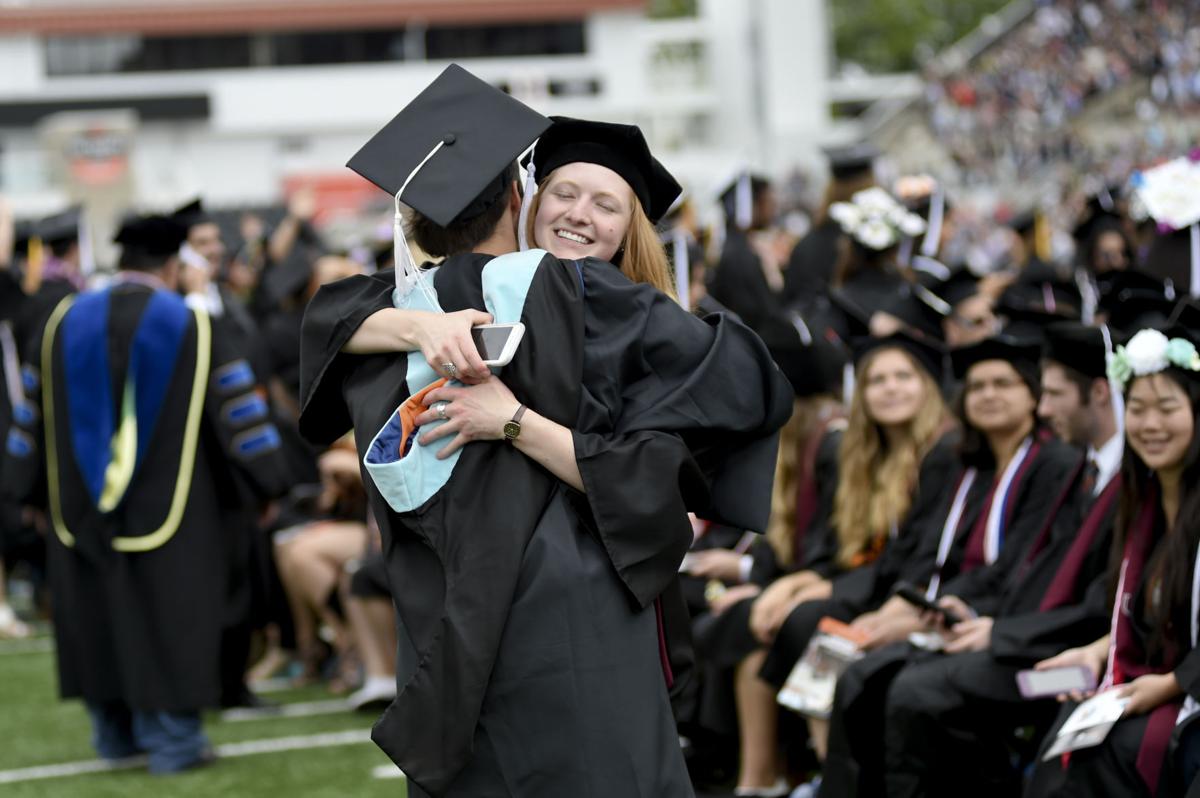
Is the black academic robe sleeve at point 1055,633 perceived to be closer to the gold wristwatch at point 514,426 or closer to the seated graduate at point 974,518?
the seated graduate at point 974,518

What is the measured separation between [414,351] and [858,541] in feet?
10.0

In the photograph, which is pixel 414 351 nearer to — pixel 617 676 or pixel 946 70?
pixel 617 676

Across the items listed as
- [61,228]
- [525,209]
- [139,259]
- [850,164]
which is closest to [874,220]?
[850,164]

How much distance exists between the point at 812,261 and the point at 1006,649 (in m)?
5.17

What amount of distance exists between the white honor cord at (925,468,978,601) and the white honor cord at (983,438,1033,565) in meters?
0.13

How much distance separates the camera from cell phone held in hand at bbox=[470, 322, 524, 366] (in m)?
3.21

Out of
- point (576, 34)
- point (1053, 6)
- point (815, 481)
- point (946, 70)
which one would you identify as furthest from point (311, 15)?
point (815, 481)

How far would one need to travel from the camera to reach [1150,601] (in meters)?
4.56

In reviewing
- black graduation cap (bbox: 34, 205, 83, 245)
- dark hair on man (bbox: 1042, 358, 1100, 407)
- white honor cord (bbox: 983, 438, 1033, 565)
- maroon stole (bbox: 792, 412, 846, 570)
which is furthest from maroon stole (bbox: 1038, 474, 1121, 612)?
black graduation cap (bbox: 34, 205, 83, 245)

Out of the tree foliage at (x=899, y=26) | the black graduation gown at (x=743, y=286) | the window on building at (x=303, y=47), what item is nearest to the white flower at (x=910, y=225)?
the black graduation gown at (x=743, y=286)

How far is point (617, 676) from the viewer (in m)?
3.31

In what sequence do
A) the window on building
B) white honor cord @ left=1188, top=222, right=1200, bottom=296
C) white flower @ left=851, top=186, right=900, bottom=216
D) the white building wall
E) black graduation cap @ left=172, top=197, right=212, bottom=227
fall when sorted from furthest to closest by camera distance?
1. the window on building
2. the white building wall
3. white flower @ left=851, top=186, right=900, bottom=216
4. black graduation cap @ left=172, top=197, right=212, bottom=227
5. white honor cord @ left=1188, top=222, right=1200, bottom=296

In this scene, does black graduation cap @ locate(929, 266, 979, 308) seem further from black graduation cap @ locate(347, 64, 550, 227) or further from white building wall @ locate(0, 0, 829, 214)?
white building wall @ locate(0, 0, 829, 214)

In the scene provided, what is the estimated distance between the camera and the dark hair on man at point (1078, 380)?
5543 millimetres
